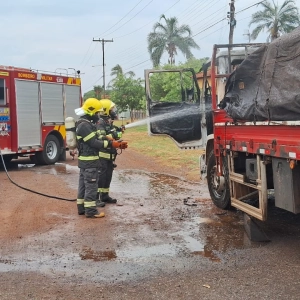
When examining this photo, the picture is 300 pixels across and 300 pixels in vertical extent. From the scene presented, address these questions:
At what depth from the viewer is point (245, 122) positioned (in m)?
5.79

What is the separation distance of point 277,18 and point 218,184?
23085 millimetres

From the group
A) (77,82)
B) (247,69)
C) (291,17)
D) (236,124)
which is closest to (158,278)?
(236,124)

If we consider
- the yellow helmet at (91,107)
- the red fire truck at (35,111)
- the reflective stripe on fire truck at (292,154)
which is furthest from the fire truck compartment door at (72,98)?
the reflective stripe on fire truck at (292,154)

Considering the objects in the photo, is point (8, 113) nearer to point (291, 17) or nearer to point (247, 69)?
point (247, 69)

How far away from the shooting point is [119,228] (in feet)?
21.2

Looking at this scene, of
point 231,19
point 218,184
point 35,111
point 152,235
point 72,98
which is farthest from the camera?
point 231,19

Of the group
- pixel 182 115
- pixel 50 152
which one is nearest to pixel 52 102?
pixel 50 152

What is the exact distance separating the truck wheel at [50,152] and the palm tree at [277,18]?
17323 millimetres

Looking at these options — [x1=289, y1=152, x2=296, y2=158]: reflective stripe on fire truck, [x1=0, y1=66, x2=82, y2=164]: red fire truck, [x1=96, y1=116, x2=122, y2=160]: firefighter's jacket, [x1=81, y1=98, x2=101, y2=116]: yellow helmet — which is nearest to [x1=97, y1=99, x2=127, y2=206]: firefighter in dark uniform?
[x1=96, y1=116, x2=122, y2=160]: firefighter's jacket

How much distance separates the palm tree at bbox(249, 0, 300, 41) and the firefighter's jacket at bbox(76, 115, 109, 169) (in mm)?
22622

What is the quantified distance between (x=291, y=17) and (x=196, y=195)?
22036mm

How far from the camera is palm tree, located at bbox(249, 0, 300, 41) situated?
1089 inches

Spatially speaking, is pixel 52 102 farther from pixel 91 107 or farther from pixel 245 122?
pixel 245 122

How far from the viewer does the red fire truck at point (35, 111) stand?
12.8 meters
